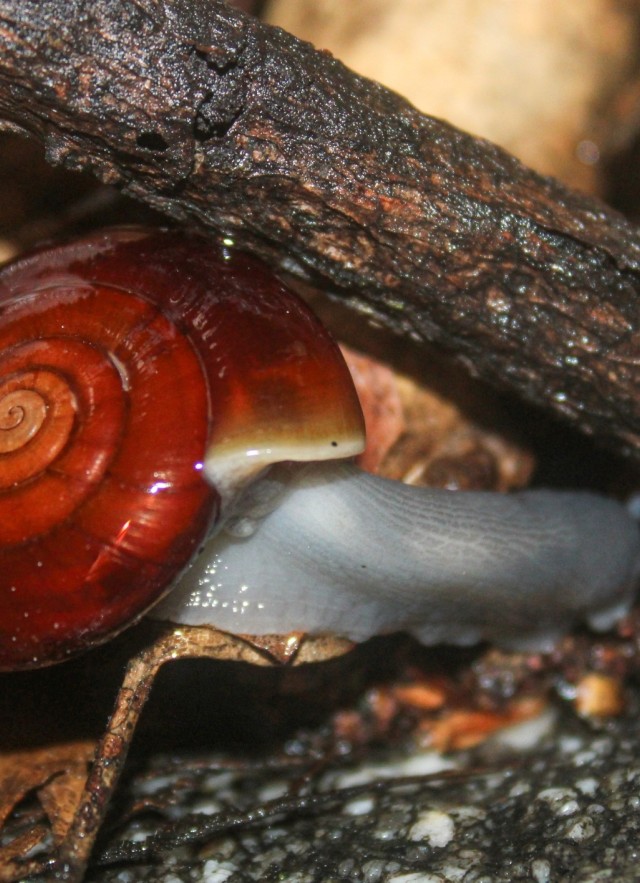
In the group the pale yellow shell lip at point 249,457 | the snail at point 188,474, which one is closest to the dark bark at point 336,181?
the snail at point 188,474

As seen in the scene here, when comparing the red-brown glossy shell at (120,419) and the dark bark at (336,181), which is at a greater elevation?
the dark bark at (336,181)

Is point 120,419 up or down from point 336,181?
down

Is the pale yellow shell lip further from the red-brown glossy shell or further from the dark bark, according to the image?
the dark bark

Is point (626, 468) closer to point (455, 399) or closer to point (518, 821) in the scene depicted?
point (455, 399)

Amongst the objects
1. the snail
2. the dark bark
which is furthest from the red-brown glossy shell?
the dark bark

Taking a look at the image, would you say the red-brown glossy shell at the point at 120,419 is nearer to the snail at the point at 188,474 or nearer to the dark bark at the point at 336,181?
the snail at the point at 188,474

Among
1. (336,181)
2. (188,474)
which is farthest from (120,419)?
(336,181)

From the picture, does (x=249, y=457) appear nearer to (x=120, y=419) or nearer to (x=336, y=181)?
(x=120, y=419)
